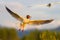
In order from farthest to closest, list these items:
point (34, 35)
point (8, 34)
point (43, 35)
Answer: point (8, 34), point (34, 35), point (43, 35)

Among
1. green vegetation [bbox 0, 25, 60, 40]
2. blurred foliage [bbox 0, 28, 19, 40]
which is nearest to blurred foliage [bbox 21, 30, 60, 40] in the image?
green vegetation [bbox 0, 25, 60, 40]

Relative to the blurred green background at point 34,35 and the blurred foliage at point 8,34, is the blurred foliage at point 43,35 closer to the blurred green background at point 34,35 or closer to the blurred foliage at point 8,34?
the blurred green background at point 34,35

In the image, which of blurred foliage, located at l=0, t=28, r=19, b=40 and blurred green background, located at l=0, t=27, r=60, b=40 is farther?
blurred foliage, located at l=0, t=28, r=19, b=40

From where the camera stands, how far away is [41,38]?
21.5ft

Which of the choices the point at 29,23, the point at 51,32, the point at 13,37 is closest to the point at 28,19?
the point at 29,23

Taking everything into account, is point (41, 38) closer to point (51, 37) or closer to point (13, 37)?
point (51, 37)

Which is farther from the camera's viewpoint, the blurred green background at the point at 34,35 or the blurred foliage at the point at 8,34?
the blurred foliage at the point at 8,34

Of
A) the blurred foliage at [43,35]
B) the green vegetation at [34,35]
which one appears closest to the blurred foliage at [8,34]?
the green vegetation at [34,35]

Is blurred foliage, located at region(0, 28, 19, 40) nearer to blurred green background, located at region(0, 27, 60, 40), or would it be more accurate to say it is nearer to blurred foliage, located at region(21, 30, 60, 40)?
blurred green background, located at region(0, 27, 60, 40)

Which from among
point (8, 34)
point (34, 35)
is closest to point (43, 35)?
point (34, 35)

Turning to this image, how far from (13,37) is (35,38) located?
66 cm

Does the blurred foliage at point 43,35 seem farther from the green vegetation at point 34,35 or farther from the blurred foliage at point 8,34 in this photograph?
the blurred foliage at point 8,34

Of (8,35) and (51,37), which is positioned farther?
(8,35)

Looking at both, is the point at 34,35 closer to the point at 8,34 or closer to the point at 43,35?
the point at 43,35
